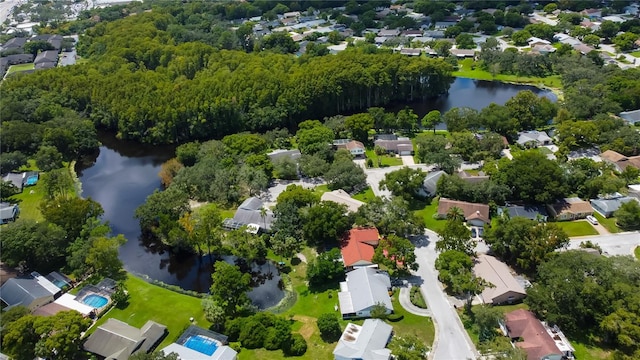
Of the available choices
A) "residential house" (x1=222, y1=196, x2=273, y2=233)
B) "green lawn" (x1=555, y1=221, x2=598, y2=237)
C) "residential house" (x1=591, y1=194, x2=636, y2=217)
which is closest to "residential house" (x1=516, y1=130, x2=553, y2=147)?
"residential house" (x1=591, y1=194, x2=636, y2=217)

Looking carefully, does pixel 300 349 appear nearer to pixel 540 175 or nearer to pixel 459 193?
pixel 459 193

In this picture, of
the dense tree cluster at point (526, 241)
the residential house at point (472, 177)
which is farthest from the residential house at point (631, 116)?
the dense tree cluster at point (526, 241)

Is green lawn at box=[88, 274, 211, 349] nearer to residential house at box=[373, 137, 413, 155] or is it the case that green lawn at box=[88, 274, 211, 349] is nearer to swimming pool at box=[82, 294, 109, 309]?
swimming pool at box=[82, 294, 109, 309]

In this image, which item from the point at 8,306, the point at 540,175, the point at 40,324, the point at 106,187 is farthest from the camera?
the point at 106,187

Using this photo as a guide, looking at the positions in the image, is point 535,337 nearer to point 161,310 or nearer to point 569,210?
point 569,210

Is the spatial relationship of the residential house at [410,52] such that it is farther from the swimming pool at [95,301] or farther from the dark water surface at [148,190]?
the swimming pool at [95,301]

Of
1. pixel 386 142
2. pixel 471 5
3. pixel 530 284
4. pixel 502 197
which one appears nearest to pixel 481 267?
pixel 530 284
